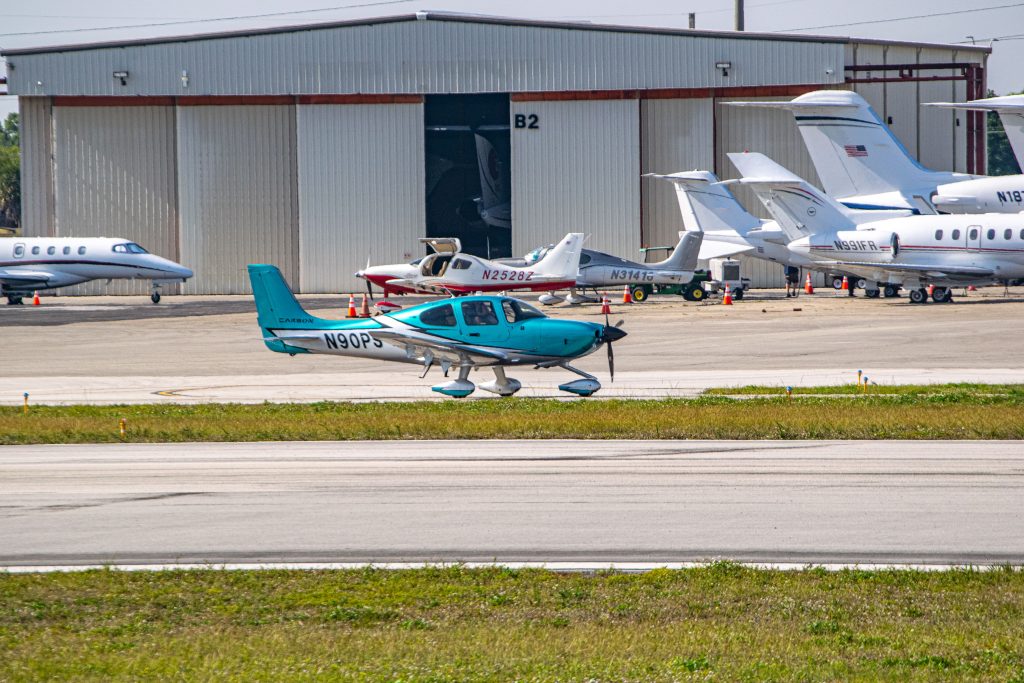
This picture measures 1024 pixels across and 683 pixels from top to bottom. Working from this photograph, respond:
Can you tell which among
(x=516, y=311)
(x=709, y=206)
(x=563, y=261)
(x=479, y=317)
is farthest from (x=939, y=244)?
(x=479, y=317)

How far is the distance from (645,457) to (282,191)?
47054 mm

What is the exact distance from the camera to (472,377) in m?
27.2

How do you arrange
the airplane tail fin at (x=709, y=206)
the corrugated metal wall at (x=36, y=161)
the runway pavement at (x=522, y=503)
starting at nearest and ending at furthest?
the runway pavement at (x=522, y=503) → the airplane tail fin at (x=709, y=206) → the corrugated metal wall at (x=36, y=161)

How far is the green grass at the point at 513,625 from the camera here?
7309 millimetres

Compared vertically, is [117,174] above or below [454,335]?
above

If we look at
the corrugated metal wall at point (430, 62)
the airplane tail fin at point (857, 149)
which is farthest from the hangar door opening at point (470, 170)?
the airplane tail fin at point (857, 149)

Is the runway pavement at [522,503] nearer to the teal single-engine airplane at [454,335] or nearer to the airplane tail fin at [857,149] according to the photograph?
the teal single-engine airplane at [454,335]

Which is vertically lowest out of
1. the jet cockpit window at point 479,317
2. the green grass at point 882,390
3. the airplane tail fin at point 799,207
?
the green grass at point 882,390

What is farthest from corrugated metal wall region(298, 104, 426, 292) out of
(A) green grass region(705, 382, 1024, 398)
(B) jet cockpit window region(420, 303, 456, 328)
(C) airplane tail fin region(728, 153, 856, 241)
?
(A) green grass region(705, 382, 1024, 398)

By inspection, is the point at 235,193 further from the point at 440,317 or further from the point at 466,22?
the point at 440,317

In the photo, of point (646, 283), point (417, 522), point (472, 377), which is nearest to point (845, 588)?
point (417, 522)

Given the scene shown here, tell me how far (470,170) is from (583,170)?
543cm

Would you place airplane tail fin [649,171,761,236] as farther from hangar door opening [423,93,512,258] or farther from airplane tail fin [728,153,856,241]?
hangar door opening [423,93,512,258]

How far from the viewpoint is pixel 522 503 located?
12594 millimetres
